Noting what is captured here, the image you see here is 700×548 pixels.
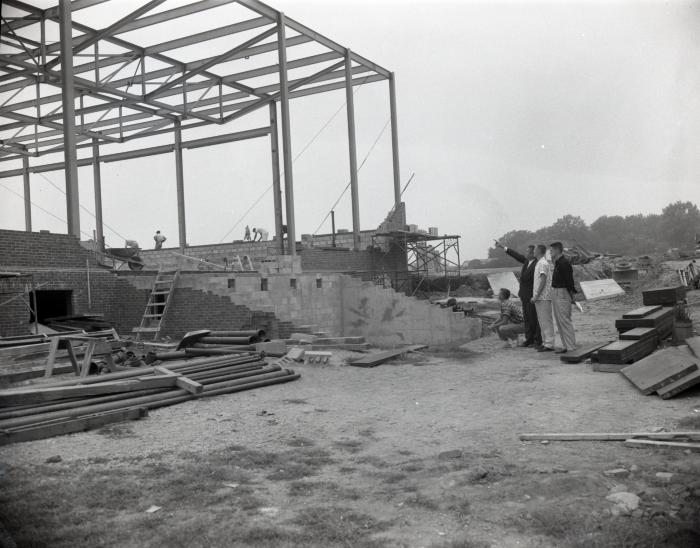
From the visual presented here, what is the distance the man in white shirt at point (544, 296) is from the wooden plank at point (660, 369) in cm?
290

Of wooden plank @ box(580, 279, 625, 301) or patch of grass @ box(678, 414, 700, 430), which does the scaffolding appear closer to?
wooden plank @ box(580, 279, 625, 301)

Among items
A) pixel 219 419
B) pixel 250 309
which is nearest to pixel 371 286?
pixel 250 309

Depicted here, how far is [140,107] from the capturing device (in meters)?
24.2

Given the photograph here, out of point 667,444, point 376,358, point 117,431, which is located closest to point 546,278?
point 376,358

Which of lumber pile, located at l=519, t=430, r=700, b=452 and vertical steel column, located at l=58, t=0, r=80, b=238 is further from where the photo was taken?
vertical steel column, located at l=58, t=0, r=80, b=238

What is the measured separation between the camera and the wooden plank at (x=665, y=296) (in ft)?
37.2

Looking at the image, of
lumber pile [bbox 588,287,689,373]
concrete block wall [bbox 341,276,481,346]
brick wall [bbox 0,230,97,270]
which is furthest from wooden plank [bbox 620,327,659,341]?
brick wall [bbox 0,230,97,270]

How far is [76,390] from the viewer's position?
23.7 feet

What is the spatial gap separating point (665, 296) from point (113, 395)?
9645 millimetres

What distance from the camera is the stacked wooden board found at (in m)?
6.89

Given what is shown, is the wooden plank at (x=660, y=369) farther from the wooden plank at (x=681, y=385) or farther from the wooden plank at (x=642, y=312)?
the wooden plank at (x=642, y=312)

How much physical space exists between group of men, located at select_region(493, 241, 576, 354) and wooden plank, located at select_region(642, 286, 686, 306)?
4.74 ft

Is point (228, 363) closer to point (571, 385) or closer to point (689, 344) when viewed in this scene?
point (571, 385)

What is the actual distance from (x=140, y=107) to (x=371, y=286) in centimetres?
1317
